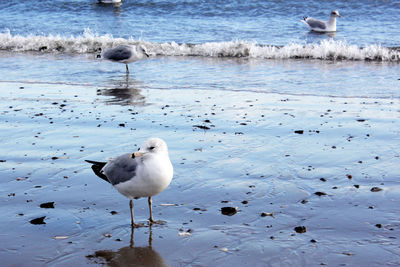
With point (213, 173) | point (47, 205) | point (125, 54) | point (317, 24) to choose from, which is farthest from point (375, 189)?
point (317, 24)

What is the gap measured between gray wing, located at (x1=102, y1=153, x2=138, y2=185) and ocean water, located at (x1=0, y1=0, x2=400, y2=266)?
44cm

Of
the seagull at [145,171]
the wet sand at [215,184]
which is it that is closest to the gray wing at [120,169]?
the seagull at [145,171]

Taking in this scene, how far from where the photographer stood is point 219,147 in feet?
26.0

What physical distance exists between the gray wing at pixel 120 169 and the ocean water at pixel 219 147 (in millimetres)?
435

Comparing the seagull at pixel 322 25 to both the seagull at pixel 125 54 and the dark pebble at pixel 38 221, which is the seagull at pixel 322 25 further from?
the dark pebble at pixel 38 221

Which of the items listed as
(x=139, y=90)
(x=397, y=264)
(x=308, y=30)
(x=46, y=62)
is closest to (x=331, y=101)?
(x=139, y=90)

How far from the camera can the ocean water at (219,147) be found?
16.8ft

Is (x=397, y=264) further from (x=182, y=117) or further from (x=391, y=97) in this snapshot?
(x=391, y=97)

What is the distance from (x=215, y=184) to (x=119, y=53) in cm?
878

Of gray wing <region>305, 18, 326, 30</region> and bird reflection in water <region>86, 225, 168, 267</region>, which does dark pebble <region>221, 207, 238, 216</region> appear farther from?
gray wing <region>305, 18, 326, 30</region>

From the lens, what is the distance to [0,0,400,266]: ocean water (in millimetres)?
5121

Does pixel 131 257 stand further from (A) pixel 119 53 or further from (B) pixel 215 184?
(A) pixel 119 53

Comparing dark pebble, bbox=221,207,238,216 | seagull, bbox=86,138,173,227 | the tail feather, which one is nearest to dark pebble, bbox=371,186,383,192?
dark pebble, bbox=221,207,238,216

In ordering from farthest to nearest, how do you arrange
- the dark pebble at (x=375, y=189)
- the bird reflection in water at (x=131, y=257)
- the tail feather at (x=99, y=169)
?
the dark pebble at (x=375, y=189) → the tail feather at (x=99, y=169) → the bird reflection in water at (x=131, y=257)
